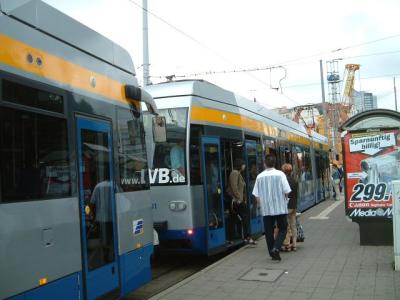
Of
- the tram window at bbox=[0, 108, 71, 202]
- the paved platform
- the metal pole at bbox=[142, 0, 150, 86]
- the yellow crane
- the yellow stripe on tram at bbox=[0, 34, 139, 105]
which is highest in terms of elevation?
the yellow crane

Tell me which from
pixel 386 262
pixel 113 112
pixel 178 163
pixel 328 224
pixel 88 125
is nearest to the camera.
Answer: pixel 88 125

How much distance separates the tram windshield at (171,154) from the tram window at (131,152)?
5.96 ft

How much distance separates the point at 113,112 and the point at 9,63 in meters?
2.05

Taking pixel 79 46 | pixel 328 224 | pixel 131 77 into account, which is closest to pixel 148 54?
pixel 328 224

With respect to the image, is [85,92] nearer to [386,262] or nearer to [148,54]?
[386,262]

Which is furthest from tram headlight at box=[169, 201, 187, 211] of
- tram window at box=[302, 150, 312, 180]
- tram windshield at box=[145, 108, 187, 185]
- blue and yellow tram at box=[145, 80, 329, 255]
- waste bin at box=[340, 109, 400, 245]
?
tram window at box=[302, 150, 312, 180]

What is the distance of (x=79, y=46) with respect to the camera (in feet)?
18.2

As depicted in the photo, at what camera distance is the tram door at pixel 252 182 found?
11.6m

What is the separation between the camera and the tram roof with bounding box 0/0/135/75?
14.9ft

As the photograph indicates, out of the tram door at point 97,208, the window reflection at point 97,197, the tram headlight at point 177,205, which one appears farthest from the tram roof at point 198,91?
the window reflection at point 97,197

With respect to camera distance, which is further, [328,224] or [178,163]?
[328,224]

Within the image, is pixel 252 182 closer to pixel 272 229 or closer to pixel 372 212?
pixel 372 212

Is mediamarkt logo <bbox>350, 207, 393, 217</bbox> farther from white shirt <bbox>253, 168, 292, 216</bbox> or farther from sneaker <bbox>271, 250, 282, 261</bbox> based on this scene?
sneaker <bbox>271, 250, 282, 261</bbox>

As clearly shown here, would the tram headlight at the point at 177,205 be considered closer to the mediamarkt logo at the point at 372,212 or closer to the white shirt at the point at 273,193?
the white shirt at the point at 273,193
